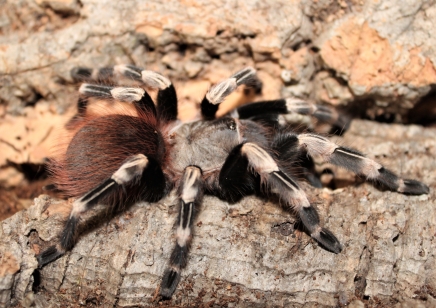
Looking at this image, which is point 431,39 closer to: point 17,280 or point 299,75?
point 299,75

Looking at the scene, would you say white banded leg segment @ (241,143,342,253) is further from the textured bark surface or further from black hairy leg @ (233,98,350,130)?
black hairy leg @ (233,98,350,130)

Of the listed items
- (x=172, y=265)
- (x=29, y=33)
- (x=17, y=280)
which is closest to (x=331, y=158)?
(x=172, y=265)

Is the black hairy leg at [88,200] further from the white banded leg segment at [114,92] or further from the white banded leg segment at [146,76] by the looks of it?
the white banded leg segment at [146,76]

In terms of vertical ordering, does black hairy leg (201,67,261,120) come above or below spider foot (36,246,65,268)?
above

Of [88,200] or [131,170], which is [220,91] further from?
[88,200]

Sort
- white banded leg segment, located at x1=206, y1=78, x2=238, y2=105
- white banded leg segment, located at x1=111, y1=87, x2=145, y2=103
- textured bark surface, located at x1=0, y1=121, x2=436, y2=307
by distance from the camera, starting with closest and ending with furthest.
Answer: textured bark surface, located at x1=0, y1=121, x2=436, y2=307
white banded leg segment, located at x1=111, y1=87, x2=145, y2=103
white banded leg segment, located at x1=206, y1=78, x2=238, y2=105

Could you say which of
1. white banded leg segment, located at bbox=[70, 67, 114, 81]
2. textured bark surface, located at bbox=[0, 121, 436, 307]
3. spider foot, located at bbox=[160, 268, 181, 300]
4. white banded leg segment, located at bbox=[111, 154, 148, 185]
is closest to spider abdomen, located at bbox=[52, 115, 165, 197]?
white banded leg segment, located at bbox=[111, 154, 148, 185]

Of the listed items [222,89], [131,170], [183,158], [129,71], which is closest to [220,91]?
[222,89]
